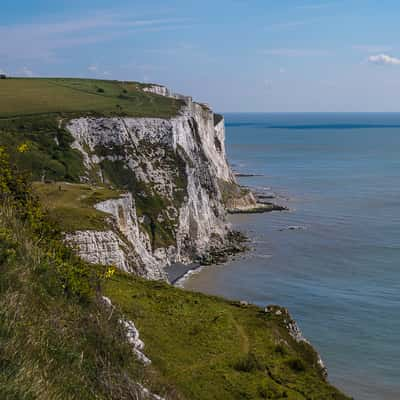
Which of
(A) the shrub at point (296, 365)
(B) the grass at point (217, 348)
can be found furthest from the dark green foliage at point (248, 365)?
(A) the shrub at point (296, 365)

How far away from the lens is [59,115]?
6159 centimetres

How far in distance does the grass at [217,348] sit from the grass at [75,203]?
25.0 ft

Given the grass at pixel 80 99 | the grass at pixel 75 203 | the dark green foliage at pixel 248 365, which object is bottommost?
the dark green foliage at pixel 248 365

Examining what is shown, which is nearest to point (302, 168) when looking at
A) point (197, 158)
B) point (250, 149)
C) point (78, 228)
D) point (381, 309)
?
point (250, 149)

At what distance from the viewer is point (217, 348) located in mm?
20172

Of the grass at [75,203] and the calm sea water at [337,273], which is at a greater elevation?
the grass at [75,203]

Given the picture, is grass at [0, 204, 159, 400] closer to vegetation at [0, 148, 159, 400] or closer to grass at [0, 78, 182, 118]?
vegetation at [0, 148, 159, 400]

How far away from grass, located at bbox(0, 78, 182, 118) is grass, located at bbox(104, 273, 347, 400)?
4215 centimetres

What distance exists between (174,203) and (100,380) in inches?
1896

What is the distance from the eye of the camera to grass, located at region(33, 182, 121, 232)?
32906 millimetres

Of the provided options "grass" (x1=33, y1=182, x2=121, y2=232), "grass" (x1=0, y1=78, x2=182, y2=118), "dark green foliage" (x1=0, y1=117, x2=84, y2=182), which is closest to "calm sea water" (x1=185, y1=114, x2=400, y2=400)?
"grass" (x1=33, y1=182, x2=121, y2=232)

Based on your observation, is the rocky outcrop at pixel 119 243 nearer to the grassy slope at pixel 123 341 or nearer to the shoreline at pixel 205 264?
the grassy slope at pixel 123 341

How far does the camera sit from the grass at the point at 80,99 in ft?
212

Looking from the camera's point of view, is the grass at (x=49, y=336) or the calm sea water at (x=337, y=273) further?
the calm sea water at (x=337, y=273)
